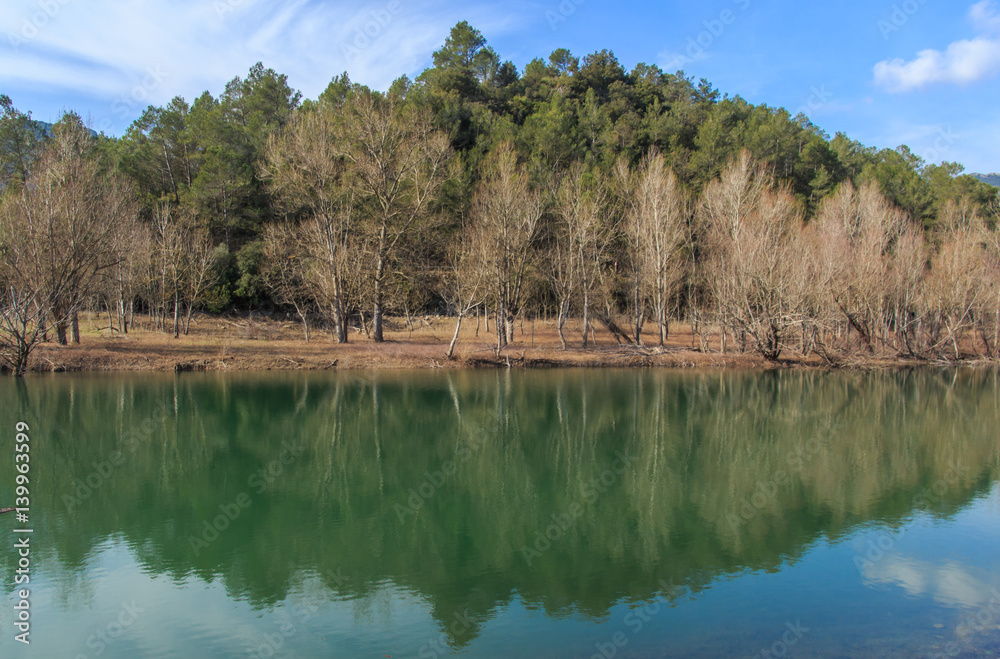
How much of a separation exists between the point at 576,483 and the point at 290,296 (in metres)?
33.8

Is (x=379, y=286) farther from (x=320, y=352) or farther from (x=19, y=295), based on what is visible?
(x=19, y=295)

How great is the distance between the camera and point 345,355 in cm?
3569

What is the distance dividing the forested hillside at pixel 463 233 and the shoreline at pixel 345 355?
4.63 feet

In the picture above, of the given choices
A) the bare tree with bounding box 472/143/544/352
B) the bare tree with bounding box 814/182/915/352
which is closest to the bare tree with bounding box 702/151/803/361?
the bare tree with bounding box 814/182/915/352

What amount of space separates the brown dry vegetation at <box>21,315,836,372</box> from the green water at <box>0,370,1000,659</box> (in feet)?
30.8

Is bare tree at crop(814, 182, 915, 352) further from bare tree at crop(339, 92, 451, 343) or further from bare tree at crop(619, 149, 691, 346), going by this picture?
bare tree at crop(339, 92, 451, 343)

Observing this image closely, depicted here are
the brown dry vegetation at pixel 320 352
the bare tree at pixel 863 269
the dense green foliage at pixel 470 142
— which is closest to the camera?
the brown dry vegetation at pixel 320 352

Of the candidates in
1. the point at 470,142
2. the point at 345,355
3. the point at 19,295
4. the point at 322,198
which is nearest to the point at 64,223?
the point at 19,295

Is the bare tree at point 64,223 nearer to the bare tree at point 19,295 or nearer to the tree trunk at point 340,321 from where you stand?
the bare tree at point 19,295

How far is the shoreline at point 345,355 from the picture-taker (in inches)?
Result: 1254

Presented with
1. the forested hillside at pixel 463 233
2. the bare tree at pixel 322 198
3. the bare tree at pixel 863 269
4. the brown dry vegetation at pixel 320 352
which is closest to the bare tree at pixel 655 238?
the forested hillside at pixel 463 233

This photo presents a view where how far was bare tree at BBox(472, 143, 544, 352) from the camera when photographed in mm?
37594

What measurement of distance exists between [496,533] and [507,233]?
28433 mm

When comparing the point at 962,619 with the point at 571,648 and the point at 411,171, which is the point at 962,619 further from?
the point at 411,171
